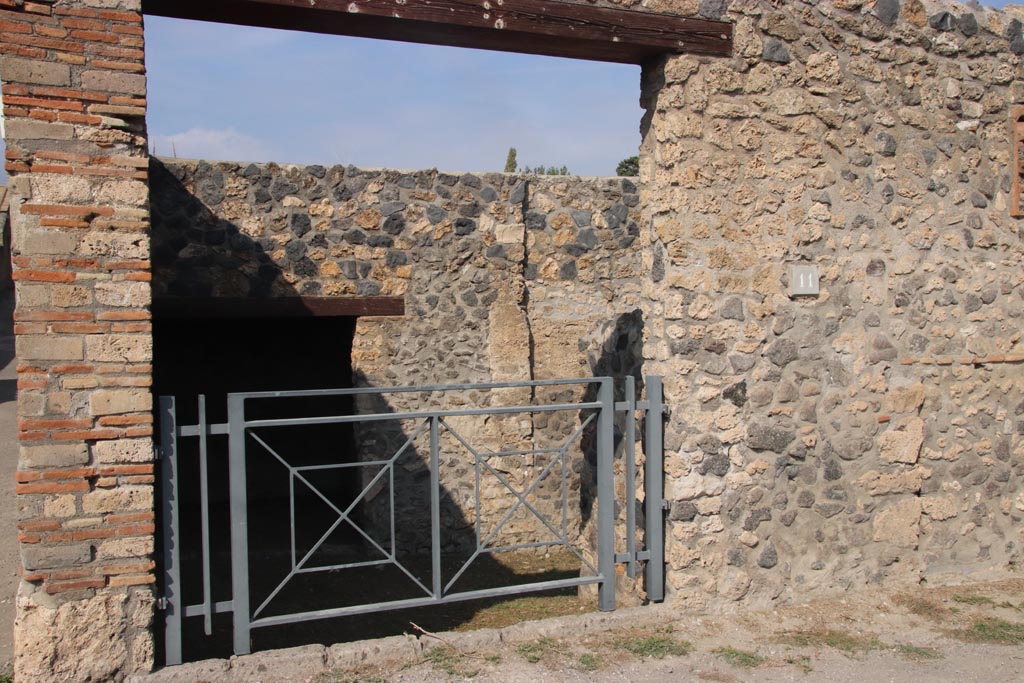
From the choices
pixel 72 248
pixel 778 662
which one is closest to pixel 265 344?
pixel 72 248

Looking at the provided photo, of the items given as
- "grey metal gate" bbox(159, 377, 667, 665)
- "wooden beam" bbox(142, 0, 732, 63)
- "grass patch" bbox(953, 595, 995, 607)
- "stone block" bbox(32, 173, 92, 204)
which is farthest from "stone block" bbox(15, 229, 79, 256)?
"grass patch" bbox(953, 595, 995, 607)

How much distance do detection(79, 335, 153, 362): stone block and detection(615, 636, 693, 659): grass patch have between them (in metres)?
2.69

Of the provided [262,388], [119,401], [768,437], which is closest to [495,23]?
[119,401]

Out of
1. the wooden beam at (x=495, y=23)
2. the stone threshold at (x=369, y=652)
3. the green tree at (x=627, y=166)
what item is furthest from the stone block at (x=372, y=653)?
the green tree at (x=627, y=166)

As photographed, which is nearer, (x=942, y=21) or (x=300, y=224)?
(x=942, y=21)

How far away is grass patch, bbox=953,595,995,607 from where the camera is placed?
483 centimetres

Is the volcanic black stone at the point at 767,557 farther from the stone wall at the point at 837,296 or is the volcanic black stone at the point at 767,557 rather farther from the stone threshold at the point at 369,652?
the stone threshold at the point at 369,652

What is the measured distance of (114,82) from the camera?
3.68 m

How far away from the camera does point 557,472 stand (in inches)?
324

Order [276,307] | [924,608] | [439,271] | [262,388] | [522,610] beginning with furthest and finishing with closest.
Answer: [262,388] < [439,271] < [276,307] < [522,610] < [924,608]

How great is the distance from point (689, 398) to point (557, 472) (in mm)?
3822

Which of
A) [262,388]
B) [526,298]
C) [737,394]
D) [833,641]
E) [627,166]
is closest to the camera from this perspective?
[833,641]

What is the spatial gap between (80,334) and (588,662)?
2.77m

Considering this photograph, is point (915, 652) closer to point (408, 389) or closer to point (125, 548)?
point (408, 389)
